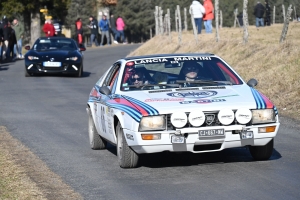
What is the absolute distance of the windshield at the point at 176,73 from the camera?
9891mm

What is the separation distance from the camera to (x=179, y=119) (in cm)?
861

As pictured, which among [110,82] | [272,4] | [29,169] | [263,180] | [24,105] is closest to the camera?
[263,180]

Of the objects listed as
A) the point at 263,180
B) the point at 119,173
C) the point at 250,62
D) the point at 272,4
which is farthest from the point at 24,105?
the point at 272,4

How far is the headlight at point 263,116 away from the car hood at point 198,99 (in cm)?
6

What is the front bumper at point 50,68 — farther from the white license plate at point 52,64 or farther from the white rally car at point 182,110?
the white rally car at point 182,110

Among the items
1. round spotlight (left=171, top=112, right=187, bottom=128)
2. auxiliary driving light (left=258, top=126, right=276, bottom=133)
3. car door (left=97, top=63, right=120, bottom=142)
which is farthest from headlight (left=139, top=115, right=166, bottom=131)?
auxiliary driving light (left=258, top=126, right=276, bottom=133)

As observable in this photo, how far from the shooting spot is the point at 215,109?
8.64 meters

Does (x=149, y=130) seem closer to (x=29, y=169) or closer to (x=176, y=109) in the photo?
(x=176, y=109)

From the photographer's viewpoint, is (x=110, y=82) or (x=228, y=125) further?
(x=110, y=82)

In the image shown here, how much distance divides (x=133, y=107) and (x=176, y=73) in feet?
4.31

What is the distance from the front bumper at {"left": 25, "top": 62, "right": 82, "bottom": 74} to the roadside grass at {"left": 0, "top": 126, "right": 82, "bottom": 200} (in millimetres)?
14797

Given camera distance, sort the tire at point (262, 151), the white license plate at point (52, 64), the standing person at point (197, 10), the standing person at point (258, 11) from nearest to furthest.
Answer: the tire at point (262, 151) < the white license plate at point (52, 64) < the standing person at point (197, 10) < the standing person at point (258, 11)

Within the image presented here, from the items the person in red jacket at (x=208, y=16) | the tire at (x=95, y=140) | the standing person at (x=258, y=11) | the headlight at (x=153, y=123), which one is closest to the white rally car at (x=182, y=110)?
the headlight at (x=153, y=123)

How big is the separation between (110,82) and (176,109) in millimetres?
2169
